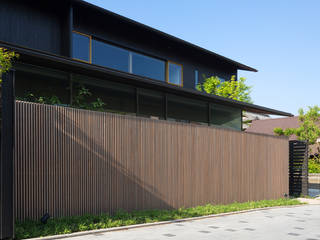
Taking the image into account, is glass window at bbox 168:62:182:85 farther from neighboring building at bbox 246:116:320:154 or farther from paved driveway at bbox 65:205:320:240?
neighboring building at bbox 246:116:320:154

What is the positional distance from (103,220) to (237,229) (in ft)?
10.4

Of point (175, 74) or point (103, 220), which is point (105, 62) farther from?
point (103, 220)

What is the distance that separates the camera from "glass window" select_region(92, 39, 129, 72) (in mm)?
15842

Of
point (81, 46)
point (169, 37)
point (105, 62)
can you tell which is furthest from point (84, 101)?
point (169, 37)

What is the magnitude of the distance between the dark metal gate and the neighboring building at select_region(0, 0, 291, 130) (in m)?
1.91

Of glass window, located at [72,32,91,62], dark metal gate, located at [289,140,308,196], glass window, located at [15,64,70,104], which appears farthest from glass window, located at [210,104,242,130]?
glass window, located at [15,64,70,104]

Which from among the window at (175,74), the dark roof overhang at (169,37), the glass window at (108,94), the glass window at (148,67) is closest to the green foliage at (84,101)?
the glass window at (108,94)

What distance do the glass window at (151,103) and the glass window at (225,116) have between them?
10.5 feet

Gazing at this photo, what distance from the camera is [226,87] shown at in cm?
2314

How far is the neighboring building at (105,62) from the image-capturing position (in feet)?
36.4

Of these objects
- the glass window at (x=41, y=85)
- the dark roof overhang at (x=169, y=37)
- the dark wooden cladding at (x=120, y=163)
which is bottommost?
the dark wooden cladding at (x=120, y=163)

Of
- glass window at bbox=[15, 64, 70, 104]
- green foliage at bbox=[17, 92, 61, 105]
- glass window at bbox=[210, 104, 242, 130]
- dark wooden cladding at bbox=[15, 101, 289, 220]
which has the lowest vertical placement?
dark wooden cladding at bbox=[15, 101, 289, 220]

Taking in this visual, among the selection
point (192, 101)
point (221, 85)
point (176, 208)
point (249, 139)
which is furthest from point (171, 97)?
point (221, 85)

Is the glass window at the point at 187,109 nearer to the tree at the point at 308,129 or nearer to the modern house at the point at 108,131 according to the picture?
the modern house at the point at 108,131
